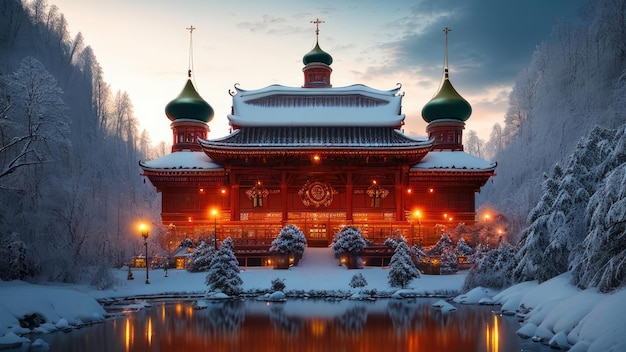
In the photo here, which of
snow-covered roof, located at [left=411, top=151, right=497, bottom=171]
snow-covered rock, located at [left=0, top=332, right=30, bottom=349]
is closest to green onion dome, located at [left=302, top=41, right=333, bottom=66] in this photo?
snow-covered roof, located at [left=411, top=151, right=497, bottom=171]

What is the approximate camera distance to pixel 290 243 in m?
29.9

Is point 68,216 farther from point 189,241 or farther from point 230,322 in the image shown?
point 230,322

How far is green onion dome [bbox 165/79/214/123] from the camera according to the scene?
44594mm

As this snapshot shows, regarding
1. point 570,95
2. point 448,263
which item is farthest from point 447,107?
point 448,263

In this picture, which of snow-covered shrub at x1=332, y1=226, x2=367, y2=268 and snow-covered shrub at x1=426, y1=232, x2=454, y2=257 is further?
snow-covered shrub at x1=426, y1=232, x2=454, y2=257

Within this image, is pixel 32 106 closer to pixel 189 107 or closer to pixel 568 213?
pixel 189 107

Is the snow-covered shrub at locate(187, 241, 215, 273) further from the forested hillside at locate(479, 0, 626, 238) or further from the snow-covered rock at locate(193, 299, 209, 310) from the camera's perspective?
the forested hillside at locate(479, 0, 626, 238)

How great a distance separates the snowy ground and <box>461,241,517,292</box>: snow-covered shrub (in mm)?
752

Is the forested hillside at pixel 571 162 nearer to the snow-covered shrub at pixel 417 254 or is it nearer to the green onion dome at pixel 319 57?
the snow-covered shrub at pixel 417 254

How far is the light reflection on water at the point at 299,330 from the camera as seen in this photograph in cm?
1423

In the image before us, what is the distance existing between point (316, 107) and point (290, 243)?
16.2 m

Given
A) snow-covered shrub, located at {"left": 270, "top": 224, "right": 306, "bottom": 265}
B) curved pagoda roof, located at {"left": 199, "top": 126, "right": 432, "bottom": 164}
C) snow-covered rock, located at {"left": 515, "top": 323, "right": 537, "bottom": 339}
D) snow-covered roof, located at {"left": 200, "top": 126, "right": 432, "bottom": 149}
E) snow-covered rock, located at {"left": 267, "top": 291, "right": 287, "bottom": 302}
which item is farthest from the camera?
snow-covered roof, located at {"left": 200, "top": 126, "right": 432, "bottom": 149}

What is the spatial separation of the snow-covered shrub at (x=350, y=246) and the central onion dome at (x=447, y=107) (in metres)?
18.5

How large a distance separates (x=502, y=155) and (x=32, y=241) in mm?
55164
